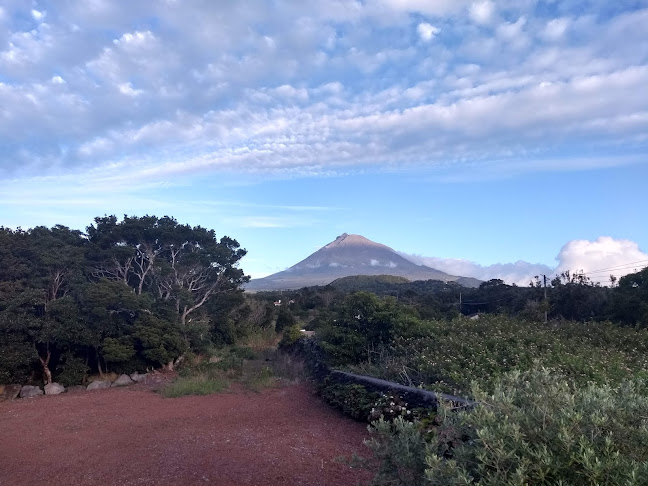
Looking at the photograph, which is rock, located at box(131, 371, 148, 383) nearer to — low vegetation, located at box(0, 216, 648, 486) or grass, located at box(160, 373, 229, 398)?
low vegetation, located at box(0, 216, 648, 486)

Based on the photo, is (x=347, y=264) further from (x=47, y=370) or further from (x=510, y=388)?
(x=510, y=388)

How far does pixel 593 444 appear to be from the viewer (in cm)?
228

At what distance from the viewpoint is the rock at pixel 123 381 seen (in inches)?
585

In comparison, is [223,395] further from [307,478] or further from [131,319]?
[307,478]

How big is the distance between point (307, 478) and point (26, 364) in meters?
11.0

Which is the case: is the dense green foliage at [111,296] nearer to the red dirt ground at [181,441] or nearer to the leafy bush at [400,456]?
the red dirt ground at [181,441]

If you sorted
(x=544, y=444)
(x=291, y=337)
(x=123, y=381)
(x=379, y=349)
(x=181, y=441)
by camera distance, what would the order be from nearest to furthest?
(x=544, y=444)
(x=181, y=441)
(x=379, y=349)
(x=123, y=381)
(x=291, y=337)

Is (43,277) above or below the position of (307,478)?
above

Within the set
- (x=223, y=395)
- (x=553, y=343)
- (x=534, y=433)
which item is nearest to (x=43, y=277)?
(x=223, y=395)

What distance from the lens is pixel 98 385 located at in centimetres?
1451

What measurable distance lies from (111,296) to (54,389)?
2665 mm

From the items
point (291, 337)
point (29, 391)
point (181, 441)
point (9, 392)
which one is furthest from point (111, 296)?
point (181, 441)

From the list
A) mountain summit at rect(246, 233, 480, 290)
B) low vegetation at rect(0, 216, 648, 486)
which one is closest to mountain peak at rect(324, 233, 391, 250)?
mountain summit at rect(246, 233, 480, 290)

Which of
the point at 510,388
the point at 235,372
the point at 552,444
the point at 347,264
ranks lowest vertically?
the point at 235,372
